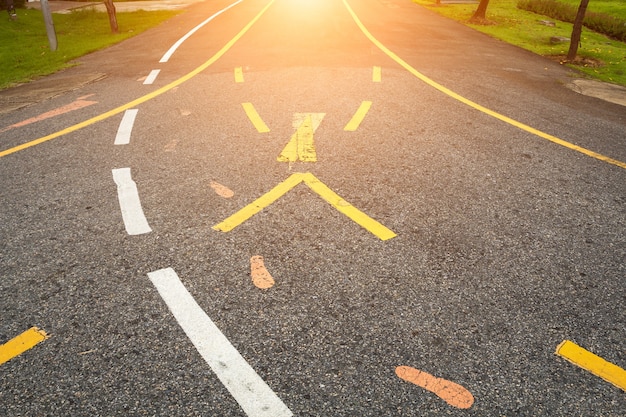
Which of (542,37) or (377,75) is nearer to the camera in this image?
(377,75)

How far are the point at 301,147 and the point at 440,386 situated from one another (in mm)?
3548

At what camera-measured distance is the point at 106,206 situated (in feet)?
13.8

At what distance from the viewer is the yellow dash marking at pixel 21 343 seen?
2.65 m

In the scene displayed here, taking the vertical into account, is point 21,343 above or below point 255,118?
below

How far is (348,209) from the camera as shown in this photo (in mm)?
4176

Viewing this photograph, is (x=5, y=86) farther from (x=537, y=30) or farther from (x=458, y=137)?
(x=537, y=30)

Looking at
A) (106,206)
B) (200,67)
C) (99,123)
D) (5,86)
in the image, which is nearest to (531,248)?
(106,206)

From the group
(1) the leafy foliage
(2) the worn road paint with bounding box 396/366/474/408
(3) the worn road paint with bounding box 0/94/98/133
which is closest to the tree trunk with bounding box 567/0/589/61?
(1) the leafy foliage

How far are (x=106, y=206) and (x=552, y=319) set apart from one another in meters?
3.74

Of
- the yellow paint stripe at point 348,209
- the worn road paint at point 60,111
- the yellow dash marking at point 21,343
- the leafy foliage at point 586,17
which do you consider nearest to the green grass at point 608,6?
the leafy foliage at point 586,17

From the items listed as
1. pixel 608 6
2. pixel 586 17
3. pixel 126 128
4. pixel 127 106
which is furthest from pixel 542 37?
pixel 608 6

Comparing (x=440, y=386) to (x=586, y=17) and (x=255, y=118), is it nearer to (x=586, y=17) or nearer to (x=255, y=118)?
(x=255, y=118)

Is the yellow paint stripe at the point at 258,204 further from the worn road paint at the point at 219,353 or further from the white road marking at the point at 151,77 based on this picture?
the white road marking at the point at 151,77

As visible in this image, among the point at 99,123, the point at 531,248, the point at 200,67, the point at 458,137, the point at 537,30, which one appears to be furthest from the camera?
the point at 537,30
